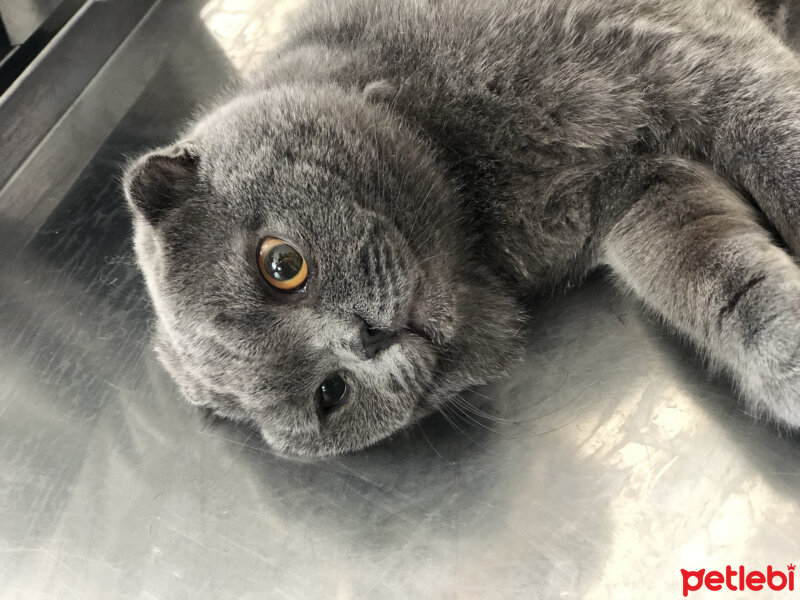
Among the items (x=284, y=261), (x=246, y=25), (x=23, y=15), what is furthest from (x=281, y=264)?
(x=23, y=15)

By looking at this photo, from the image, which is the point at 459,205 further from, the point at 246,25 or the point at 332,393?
the point at 246,25

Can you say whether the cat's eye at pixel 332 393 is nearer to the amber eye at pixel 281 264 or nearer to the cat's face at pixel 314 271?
the cat's face at pixel 314 271

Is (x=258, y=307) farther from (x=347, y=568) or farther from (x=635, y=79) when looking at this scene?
(x=635, y=79)

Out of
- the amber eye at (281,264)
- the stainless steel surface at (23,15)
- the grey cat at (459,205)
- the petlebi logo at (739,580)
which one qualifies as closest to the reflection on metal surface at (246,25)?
the stainless steel surface at (23,15)

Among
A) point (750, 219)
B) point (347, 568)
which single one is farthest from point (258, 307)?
point (750, 219)

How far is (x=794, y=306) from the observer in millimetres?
882

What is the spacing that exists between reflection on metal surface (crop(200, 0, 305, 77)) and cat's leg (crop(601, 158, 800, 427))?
119 cm

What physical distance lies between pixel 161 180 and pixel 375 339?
1.29 ft

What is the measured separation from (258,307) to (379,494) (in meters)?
0.35

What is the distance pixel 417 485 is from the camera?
106 cm

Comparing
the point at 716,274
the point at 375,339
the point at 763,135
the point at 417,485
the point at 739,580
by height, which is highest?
the point at 763,135

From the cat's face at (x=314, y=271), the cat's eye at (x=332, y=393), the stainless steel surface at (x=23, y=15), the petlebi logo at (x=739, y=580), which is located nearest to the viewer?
the petlebi logo at (x=739, y=580)

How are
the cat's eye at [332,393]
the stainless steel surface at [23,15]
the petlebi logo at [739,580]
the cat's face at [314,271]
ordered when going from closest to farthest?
the petlebi logo at [739,580], the cat's face at [314,271], the cat's eye at [332,393], the stainless steel surface at [23,15]

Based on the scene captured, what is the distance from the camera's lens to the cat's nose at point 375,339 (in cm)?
96
